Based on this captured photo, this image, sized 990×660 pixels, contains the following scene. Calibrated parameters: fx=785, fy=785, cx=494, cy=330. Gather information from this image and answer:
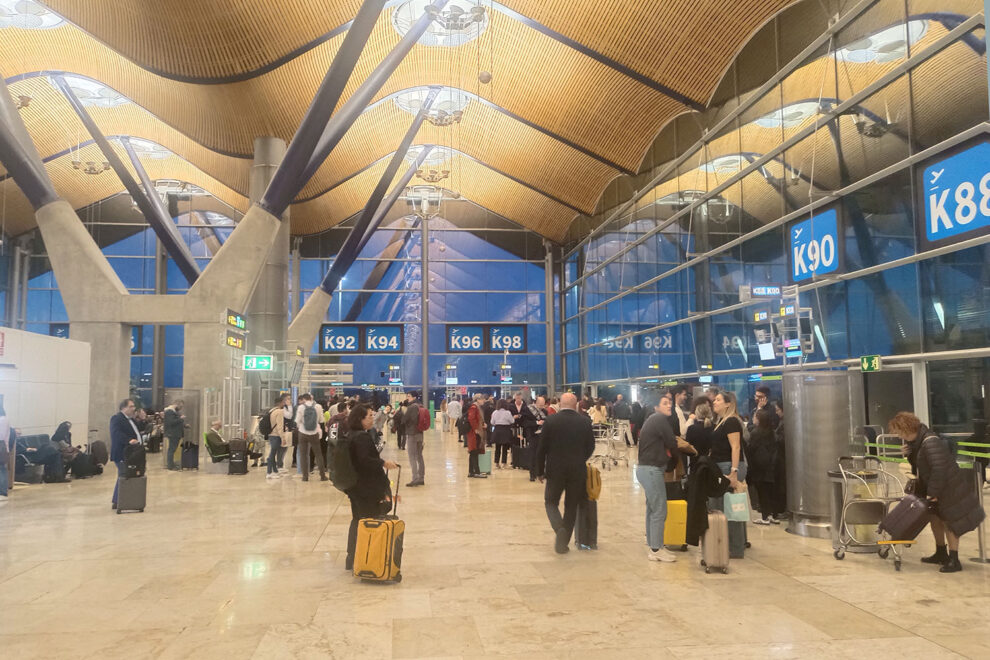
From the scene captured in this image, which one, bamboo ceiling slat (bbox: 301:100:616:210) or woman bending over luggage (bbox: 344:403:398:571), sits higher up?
bamboo ceiling slat (bbox: 301:100:616:210)

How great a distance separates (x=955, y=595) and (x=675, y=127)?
58.2 ft

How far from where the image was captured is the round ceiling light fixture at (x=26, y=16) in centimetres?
2125

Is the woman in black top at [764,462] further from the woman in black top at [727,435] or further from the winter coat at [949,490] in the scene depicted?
the winter coat at [949,490]

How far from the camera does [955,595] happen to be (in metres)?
5.87

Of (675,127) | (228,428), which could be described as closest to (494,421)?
(228,428)

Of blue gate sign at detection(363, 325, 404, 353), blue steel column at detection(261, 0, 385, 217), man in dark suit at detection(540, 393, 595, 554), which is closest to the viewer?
man in dark suit at detection(540, 393, 595, 554)

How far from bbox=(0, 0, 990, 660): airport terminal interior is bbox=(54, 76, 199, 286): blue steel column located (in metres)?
0.12

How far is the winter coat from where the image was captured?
6637 mm

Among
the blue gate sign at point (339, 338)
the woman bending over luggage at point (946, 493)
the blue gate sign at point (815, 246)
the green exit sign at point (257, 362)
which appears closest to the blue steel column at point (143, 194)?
the green exit sign at point (257, 362)

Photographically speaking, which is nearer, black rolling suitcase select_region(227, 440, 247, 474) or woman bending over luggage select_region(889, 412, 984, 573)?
woman bending over luggage select_region(889, 412, 984, 573)

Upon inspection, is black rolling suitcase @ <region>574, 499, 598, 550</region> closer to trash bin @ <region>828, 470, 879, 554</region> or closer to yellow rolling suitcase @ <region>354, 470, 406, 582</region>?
yellow rolling suitcase @ <region>354, 470, 406, 582</region>

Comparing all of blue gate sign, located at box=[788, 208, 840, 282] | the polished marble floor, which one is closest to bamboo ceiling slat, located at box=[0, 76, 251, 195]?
blue gate sign, located at box=[788, 208, 840, 282]

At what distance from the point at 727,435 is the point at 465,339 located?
30.2 meters

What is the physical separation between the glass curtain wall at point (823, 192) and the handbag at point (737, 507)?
5553 millimetres
